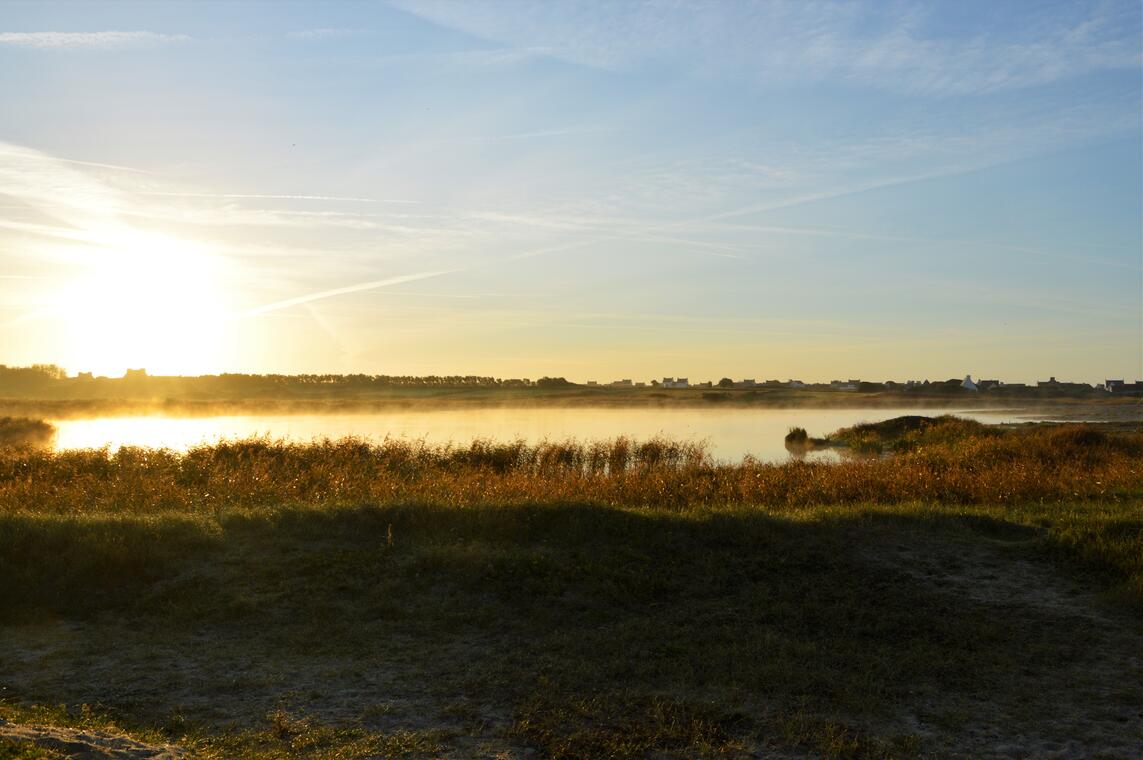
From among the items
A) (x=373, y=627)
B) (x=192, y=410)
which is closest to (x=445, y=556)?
(x=373, y=627)

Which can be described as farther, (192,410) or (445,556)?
(192,410)

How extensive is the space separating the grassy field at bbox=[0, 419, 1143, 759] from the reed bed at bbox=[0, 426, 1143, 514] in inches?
15.5

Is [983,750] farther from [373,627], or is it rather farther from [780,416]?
[780,416]

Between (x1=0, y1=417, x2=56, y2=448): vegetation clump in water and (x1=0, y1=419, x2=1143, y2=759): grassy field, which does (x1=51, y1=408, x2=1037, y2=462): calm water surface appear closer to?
(x1=0, y1=417, x2=56, y2=448): vegetation clump in water

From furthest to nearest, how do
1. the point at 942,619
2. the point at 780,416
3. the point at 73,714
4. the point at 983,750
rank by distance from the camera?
the point at 780,416 → the point at 942,619 → the point at 73,714 → the point at 983,750

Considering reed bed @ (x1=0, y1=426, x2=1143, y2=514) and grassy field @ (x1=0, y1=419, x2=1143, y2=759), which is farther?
reed bed @ (x1=0, y1=426, x2=1143, y2=514)

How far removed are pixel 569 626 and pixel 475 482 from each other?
32.0ft

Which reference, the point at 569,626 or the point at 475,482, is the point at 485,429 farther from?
the point at 569,626

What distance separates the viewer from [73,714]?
7.67m

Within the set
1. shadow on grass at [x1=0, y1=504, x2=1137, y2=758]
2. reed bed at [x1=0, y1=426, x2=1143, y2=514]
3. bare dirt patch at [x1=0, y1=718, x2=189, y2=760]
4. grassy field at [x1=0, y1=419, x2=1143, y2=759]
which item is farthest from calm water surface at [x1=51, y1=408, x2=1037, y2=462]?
bare dirt patch at [x1=0, y1=718, x2=189, y2=760]

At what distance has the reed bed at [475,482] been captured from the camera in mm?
16984

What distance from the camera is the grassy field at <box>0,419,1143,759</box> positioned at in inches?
290

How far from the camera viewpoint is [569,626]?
398 inches

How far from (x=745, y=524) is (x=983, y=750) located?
6.67m
